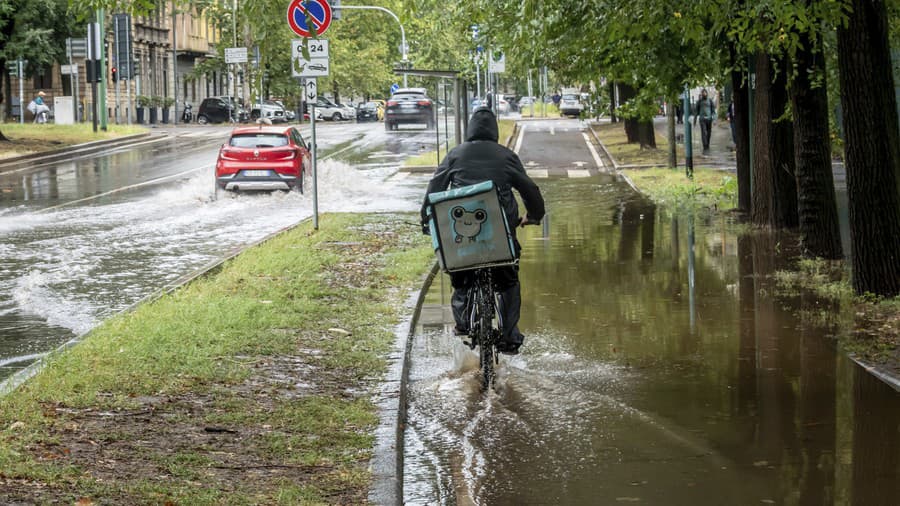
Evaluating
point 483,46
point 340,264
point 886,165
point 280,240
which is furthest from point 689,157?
point 886,165

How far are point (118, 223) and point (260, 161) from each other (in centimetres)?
612

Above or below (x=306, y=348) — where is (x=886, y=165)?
above

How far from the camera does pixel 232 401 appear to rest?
8094mm

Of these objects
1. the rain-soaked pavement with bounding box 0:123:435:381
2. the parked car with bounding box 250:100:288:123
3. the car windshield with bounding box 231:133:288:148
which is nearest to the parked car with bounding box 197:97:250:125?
the parked car with bounding box 250:100:288:123

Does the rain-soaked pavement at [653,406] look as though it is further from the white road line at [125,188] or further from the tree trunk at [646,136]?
the tree trunk at [646,136]

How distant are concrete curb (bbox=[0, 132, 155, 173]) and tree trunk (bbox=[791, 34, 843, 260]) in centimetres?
2717

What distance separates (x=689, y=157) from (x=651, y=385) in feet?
70.3

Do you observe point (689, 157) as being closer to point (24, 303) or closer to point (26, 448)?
point (24, 303)

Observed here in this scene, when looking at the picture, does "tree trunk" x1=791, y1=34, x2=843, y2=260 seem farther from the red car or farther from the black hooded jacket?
the red car

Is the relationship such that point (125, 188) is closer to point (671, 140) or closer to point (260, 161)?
point (260, 161)

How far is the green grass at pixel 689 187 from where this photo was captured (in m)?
23.6

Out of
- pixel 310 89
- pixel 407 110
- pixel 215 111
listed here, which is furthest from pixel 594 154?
pixel 215 111

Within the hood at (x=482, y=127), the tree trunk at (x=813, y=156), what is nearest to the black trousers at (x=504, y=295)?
the hood at (x=482, y=127)

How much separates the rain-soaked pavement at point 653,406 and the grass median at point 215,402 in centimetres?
42
